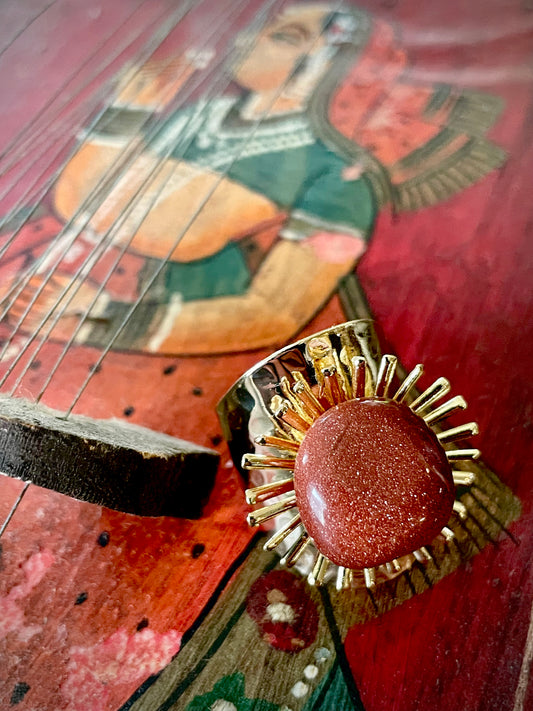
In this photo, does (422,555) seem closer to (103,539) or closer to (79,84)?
(103,539)

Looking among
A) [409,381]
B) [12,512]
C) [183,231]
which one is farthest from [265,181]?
[12,512]

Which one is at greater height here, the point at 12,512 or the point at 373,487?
the point at 12,512

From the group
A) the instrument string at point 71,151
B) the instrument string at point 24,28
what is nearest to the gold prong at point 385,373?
the instrument string at point 71,151

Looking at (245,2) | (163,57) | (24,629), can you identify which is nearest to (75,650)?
(24,629)

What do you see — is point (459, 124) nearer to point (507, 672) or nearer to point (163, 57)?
point (163, 57)

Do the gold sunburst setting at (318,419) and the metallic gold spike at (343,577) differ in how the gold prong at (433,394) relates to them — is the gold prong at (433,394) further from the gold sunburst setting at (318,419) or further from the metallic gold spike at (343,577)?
the metallic gold spike at (343,577)

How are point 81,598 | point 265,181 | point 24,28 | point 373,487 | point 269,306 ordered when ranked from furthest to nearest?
point 24,28 < point 265,181 < point 269,306 < point 81,598 < point 373,487

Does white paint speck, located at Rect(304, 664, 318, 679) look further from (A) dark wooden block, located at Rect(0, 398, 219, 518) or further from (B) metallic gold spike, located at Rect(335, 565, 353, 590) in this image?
(A) dark wooden block, located at Rect(0, 398, 219, 518)
